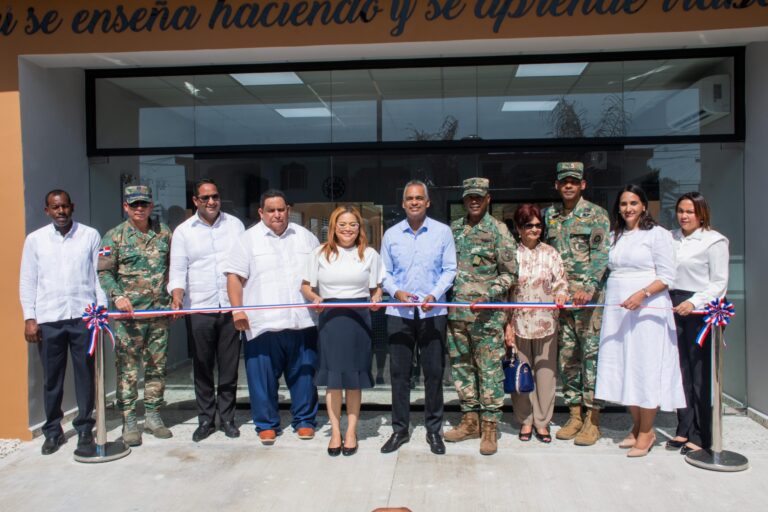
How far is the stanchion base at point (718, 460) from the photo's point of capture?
13.7 ft

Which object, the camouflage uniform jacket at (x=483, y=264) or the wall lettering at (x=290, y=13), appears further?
the wall lettering at (x=290, y=13)

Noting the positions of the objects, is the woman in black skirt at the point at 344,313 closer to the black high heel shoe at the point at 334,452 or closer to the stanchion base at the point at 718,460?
the black high heel shoe at the point at 334,452

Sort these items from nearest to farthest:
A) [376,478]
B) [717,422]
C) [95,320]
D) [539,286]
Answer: [376,478] < [717,422] < [95,320] < [539,286]

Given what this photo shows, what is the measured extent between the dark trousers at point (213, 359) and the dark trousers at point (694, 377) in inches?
136

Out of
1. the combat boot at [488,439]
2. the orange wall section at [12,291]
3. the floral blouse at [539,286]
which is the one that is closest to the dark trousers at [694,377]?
the floral blouse at [539,286]

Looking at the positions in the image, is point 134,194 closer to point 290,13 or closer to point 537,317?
point 290,13

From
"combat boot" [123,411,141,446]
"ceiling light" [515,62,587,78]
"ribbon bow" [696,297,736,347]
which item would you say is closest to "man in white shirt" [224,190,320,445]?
"combat boot" [123,411,141,446]

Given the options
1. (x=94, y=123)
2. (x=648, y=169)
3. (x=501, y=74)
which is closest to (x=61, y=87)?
(x=94, y=123)

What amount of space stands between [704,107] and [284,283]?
410 cm

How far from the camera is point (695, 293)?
14.7 ft

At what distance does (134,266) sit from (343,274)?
176 centimetres

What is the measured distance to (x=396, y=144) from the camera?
583 cm

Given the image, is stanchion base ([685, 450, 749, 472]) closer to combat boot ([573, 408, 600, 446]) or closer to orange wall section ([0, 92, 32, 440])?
combat boot ([573, 408, 600, 446])

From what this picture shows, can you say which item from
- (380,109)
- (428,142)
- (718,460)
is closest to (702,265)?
(718,460)
